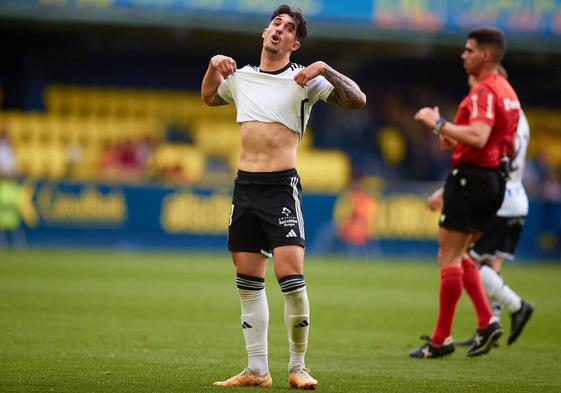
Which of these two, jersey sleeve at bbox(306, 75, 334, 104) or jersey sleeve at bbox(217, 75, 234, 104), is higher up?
jersey sleeve at bbox(306, 75, 334, 104)

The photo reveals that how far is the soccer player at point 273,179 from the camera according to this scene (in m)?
6.59

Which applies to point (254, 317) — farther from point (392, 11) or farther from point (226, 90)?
point (392, 11)

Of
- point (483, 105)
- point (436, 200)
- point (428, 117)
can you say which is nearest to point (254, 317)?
point (428, 117)

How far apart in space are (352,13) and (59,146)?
24.0 ft

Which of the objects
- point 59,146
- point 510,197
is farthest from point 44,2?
point 510,197

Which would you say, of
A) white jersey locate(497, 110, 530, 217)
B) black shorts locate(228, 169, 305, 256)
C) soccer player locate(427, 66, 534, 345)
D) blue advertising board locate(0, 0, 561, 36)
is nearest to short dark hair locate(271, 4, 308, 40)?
black shorts locate(228, 169, 305, 256)

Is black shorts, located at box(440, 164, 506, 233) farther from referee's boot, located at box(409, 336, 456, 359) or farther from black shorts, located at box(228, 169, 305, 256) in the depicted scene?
black shorts, located at box(228, 169, 305, 256)

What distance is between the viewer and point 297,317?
259 inches

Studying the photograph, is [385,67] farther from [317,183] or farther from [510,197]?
[510,197]

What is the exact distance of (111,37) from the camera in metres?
26.2

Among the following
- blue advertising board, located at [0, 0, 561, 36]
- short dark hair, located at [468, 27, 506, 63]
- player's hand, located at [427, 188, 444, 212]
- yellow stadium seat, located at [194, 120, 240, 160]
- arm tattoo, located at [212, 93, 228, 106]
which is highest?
blue advertising board, located at [0, 0, 561, 36]

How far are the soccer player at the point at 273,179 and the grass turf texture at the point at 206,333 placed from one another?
0.35 metres

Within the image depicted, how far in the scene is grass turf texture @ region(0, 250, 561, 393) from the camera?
6785 millimetres

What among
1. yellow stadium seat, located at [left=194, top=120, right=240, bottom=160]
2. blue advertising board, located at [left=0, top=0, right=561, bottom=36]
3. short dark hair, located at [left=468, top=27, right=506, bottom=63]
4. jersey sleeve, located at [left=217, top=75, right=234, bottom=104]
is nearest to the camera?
jersey sleeve, located at [left=217, top=75, right=234, bottom=104]
